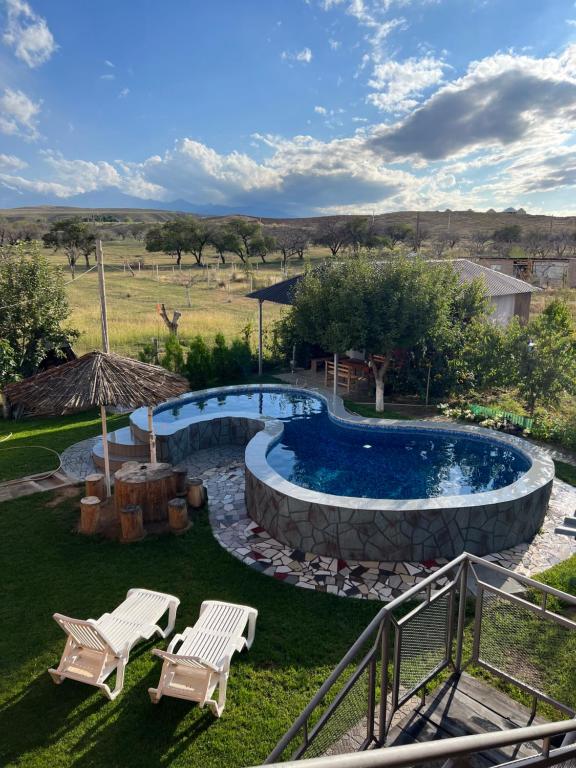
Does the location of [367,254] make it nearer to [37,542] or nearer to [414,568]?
[414,568]

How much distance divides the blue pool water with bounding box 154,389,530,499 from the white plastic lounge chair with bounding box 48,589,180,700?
4498 millimetres

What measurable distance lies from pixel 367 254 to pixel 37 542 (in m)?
11.3

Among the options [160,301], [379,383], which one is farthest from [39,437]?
[160,301]

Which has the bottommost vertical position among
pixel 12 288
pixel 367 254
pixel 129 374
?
pixel 129 374

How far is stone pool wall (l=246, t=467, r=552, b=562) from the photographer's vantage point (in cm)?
782

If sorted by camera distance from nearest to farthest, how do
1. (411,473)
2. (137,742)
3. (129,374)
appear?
(137,742) → (129,374) → (411,473)

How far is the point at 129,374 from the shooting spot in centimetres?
922

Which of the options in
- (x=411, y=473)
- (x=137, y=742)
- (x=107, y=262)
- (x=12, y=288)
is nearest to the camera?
(x=137, y=742)

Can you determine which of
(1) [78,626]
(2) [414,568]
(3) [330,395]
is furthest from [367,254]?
(1) [78,626]

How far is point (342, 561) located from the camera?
25.7ft

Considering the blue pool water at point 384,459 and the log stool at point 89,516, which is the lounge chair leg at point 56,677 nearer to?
the log stool at point 89,516

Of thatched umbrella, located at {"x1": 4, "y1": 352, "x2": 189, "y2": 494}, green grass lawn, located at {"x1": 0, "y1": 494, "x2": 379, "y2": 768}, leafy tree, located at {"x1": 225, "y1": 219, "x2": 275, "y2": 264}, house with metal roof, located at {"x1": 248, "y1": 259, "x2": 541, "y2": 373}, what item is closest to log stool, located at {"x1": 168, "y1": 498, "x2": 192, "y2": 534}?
green grass lawn, located at {"x1": 0, "y1": 494, "x2": 379, "y2": 768}

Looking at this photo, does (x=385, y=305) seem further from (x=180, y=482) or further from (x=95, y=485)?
(x=95, y=485)

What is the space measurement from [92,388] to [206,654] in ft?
16.2
